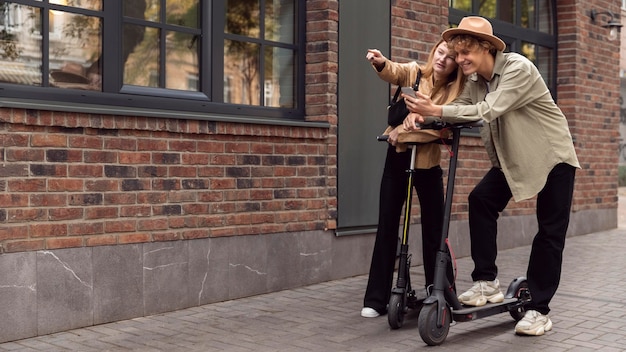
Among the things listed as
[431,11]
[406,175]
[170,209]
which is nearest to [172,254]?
[170,209]

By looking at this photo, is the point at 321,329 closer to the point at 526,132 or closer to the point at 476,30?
the point at 526,132

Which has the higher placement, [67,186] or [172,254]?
[67,186]

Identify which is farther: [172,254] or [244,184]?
[244,184]

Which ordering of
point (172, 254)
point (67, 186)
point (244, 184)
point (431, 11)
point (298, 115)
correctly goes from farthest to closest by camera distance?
point (431, 11)
point (298, 115)
point (244, 184)
point (172, 254)
point (67, 186)

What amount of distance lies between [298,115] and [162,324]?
2.34 metres

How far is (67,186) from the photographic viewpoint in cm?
536

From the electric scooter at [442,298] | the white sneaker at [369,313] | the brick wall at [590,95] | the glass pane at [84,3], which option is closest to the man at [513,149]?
the electric scooter at [442,298]

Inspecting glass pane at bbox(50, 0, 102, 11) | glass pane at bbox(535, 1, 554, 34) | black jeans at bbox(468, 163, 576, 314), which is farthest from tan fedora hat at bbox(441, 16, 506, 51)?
glass pane at bbox(535, 1, 554, 34)

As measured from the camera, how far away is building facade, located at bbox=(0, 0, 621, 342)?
5.24m

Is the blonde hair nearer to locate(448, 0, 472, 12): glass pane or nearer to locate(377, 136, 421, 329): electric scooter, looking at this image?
locate(377, 136, 421, 329): electric scooter

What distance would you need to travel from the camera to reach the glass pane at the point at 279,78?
699cm

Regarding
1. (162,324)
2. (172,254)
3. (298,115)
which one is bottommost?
(162,324)

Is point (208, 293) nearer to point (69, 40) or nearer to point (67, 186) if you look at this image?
point (67, 186)

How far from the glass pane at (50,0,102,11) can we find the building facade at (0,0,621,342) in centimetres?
1
